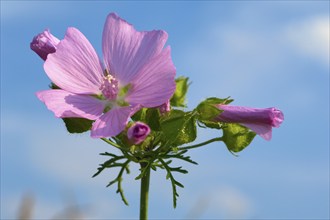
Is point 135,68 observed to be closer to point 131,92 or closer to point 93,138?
point 131,92

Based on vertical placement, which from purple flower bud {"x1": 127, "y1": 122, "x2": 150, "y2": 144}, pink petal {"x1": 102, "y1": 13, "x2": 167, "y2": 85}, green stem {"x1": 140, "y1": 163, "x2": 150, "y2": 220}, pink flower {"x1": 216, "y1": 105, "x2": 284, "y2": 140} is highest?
pink petal {"x1": 102, "y1": 13, "x2": 167, "y2": 85}

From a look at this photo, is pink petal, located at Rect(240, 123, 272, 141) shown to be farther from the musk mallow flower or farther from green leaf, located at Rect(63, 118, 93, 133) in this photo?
green leaf, located at Rect(63, 118, 93, 133)

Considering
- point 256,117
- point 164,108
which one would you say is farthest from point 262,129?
point 164,108

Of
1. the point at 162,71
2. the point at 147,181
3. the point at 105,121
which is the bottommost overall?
the point at 147,181

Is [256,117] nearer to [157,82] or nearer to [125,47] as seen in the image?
[157,82]

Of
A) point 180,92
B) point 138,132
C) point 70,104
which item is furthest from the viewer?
point 180,92

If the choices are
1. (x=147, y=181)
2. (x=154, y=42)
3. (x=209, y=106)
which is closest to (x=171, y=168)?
(x=147, y=181)

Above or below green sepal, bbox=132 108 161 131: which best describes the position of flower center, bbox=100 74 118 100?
above

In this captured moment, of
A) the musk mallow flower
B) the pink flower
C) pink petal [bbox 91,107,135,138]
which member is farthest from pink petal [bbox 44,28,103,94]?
the pink flower
